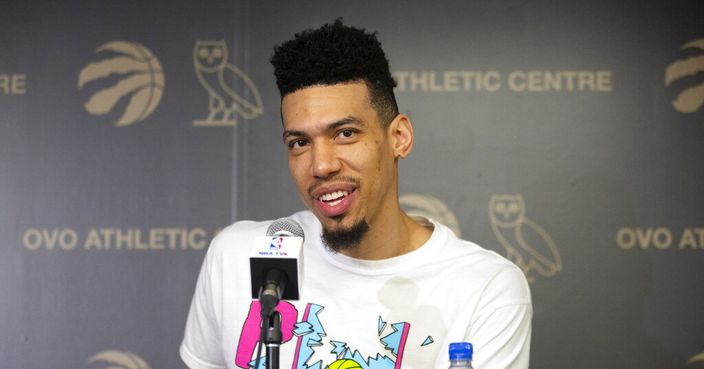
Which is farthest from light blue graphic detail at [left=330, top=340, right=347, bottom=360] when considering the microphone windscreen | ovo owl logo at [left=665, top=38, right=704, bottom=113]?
ovo owl logo at [left=665, top=38, right=704, bottom=113]

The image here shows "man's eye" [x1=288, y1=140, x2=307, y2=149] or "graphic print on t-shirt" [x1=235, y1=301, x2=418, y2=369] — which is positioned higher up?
"man's eye" [x1=288, y1=140, x2=307, y2=149]

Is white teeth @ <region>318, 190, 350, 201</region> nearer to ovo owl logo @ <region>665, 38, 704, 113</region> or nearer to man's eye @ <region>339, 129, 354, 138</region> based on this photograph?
man's eye @ <region>339, 129, 354, 138</region>

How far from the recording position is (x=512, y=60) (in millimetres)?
2957

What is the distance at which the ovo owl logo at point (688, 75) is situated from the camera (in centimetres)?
288

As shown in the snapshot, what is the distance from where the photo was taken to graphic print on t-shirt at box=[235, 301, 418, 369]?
74.5 inches

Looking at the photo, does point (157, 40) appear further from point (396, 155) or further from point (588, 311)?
point (588, 311)

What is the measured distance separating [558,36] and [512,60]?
0.64ft

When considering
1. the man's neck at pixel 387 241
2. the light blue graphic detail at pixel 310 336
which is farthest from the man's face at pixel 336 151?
the light blue graphic detail at pixel 310 336

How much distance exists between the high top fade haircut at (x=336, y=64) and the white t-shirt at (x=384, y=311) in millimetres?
391

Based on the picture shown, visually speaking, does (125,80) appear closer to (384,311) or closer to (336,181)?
(336,181)

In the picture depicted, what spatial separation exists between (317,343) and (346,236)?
0.88 feet

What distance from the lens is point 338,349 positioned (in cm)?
191

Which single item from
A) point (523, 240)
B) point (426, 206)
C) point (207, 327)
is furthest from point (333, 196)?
point (523, 240)

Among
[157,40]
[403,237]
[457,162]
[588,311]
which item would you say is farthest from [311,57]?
[588,311]
